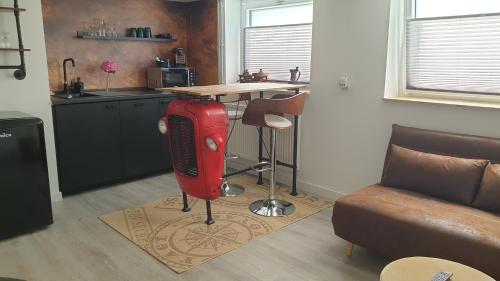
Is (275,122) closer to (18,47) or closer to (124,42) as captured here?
(18,47)

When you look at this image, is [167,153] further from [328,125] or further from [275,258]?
[275,258]

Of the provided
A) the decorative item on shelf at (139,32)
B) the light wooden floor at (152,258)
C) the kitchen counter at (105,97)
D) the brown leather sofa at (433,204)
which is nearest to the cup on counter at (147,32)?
the decorative item on shelf at (139,32)

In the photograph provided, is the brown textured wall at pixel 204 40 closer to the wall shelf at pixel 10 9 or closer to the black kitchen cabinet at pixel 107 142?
the black kitchen cabinet at pixel 107 142

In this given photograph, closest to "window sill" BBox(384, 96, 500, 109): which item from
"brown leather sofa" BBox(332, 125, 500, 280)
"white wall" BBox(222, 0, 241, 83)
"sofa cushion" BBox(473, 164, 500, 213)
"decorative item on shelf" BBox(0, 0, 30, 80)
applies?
A: "brown leather sofa" BBox(332, 125, 500, 280)

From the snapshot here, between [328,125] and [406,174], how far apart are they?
1.05 m

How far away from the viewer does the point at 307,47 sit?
3986 mm

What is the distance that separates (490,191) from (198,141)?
1.90m

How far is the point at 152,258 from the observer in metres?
2.54

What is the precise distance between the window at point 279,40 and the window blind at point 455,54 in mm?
1175

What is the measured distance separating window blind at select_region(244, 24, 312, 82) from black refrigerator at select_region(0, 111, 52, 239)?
2508mm

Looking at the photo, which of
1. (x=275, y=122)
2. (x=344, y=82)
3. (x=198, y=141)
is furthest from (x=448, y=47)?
(x=198, y=141)

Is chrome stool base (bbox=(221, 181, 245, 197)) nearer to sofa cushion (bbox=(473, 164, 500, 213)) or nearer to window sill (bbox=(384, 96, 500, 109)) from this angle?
window sill (bbox=(384, 96, 500, 109))

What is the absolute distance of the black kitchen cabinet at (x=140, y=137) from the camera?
3.89m

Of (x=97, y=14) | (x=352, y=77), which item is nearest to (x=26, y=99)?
(x=97, y=14)
